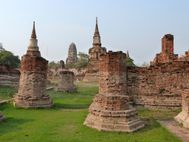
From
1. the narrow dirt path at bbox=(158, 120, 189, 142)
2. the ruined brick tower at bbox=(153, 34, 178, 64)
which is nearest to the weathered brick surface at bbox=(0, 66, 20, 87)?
the ruined brick tower at bbox=(153, 34, 178, 64)

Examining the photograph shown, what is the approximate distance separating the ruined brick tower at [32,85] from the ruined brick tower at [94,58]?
23367mm

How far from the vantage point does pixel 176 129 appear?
1027 centimetres

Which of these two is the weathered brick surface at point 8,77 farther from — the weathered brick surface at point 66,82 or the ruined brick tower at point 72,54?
the ruined brick tower at point 72,54

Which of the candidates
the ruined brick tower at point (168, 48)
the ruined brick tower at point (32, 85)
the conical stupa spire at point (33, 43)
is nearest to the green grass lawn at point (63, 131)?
the ruined brick tower at point (32, 85)

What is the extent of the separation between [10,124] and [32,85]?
5.10 m

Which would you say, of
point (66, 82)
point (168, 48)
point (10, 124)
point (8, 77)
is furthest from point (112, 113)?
point (8, 77)

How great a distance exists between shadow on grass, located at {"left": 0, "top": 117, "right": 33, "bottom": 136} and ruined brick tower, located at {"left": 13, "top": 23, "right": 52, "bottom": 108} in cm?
336

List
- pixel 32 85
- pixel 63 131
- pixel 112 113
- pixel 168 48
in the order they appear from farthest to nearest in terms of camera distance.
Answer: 1. pixel 168 48
2. pixel 32 85
3. pixel 112 113
4. pixel 63 131

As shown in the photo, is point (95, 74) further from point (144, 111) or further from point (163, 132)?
point (163, 132)

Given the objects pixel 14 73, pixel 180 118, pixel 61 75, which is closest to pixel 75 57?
pixel 14 73

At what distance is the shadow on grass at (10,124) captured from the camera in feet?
32.5

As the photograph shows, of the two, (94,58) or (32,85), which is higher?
(94,58)

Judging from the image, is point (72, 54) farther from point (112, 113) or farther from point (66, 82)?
point (112, 113)

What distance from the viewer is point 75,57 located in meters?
68.4
